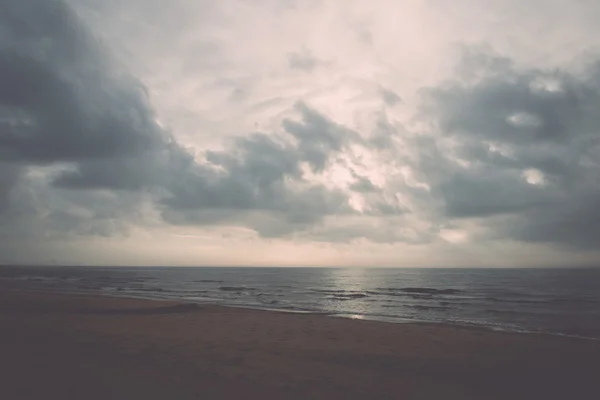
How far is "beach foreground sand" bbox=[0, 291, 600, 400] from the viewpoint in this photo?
9.32m

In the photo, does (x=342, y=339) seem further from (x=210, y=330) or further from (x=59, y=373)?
(x=59, y=373)

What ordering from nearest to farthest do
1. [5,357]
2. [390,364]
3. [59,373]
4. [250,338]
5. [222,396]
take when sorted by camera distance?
1. [222,396]
2. [59,373]
3. [5,357]
4. [390,364]
5. [250,338]

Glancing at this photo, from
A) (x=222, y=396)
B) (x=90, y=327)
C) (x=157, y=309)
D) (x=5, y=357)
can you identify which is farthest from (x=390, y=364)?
(x=157, y=309)

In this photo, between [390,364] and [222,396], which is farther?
[390,364]

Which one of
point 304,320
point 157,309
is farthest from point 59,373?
point 157,309

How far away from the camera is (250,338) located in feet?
55.2

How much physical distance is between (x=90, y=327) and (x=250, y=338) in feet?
25.4

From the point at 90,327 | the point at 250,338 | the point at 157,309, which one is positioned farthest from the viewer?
the point at 157,309

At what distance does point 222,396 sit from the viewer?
8.76m

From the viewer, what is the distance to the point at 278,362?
12.3 metres

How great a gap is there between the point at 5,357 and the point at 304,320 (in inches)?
632

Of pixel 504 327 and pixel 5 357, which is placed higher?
pixel 5 357

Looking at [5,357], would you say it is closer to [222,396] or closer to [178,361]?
[178,361]

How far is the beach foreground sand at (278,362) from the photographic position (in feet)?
30.6
